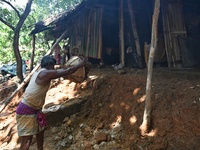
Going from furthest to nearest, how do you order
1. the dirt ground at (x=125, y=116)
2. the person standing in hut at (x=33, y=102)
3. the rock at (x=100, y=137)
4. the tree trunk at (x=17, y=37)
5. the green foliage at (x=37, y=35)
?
the green foliage at (x=37, y=35) < the tree trunk at (x=17, y=37) < the rock at (x=100, y=137) < the dirt ground at (x=125, y=116) < the person standing in hut at (x=33, y=102)

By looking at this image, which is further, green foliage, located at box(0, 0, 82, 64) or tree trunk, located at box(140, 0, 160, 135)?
green foliage, located at box(0, 0, 82, 64)

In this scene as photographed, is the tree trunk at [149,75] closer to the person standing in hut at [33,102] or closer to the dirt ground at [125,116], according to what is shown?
the dirt ground at [125,116]

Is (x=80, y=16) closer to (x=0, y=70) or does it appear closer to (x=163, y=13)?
(x=163, y=13)

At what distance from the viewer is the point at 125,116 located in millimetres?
4629

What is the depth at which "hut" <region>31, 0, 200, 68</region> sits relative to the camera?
21.7ft

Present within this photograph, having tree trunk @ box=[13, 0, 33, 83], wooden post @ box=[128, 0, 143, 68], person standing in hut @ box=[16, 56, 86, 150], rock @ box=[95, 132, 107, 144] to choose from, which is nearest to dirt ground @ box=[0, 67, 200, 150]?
rock @ box=[95, 132, 107, 144]

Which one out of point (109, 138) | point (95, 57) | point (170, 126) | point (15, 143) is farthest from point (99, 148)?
point (95, 57)

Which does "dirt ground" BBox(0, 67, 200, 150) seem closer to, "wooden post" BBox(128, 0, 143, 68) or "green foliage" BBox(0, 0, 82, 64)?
"wooden post" BBox(128, 0, 143, 68)

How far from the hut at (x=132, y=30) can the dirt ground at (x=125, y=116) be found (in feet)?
2.77

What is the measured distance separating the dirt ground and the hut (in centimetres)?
84

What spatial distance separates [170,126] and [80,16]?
5902 millimetres

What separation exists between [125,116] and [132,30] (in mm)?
3972

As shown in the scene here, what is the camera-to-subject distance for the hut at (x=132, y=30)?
21.7 ft

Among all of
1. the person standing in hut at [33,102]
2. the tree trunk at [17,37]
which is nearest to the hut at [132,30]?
the tree trunk at [17,37]
